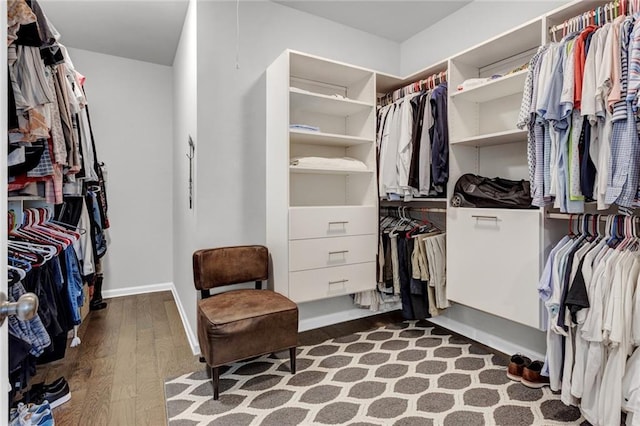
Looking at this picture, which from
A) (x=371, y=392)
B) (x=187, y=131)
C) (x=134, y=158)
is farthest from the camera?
(x=134, y=158)

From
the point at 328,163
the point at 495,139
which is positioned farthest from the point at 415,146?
the point at 328,163

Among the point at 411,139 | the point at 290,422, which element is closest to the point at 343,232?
the point at 411,139

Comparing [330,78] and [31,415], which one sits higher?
[330,78]

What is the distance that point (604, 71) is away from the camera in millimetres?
1498

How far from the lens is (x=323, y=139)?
2598 mm

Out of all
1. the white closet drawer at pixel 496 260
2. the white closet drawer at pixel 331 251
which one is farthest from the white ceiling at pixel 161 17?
the white closet drawer at pixel 331 251

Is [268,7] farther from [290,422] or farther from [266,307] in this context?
[290,422]

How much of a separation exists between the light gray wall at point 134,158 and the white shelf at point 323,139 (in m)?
2.12

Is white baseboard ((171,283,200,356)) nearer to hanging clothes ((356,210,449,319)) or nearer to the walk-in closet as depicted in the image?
the walk-in closet

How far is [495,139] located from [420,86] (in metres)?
0.78

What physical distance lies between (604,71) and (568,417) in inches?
63.8

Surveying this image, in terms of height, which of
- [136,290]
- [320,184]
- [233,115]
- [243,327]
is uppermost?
[233,115]

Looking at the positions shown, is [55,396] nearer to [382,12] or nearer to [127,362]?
[127,362]

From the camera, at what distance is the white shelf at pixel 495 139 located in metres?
2.05
